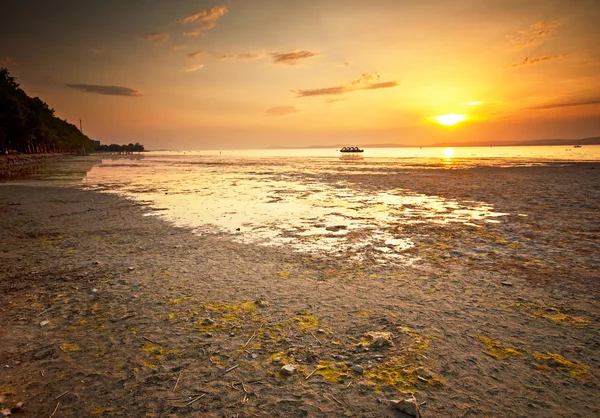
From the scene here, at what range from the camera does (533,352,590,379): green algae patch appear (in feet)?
10.7

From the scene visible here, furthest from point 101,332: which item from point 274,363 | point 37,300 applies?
point 274,363

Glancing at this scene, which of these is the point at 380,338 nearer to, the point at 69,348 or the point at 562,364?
the point at 562,364

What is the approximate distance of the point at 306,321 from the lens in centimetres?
440

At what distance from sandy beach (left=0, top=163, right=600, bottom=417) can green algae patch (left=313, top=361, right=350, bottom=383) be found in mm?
17

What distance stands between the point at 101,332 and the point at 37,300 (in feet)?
6.56

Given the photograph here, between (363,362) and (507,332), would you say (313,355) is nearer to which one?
(363,362)

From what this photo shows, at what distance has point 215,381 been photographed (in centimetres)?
321

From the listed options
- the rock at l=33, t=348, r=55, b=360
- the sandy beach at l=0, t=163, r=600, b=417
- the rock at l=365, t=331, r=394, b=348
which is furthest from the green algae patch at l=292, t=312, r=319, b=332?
the rock at l=33, t=348, r=55, b=360

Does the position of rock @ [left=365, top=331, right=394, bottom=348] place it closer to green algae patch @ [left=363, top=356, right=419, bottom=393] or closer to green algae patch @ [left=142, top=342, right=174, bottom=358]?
green algae patch @ [left=363, top=356, right=419, bottom=393]

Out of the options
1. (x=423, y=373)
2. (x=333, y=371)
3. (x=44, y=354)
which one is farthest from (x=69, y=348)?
(x=423, y=373)

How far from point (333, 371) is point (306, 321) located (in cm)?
108

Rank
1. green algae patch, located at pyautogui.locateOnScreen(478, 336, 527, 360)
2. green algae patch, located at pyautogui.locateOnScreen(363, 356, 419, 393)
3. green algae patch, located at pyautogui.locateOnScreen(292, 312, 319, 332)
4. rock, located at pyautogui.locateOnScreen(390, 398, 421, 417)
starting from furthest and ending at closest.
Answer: green algae patch, located at pyautogui.locateOnScreen(292, 312, 319, 332) → green algae patch, located at pyautogui.locateOnScreen(478, 336, 527, 360) → green algae patch, located at pyautogui.locateOnScreen(363, 356, 419, 393) → rock, located at pyautogui.locateOnScreen(390, 398, 421, 417)

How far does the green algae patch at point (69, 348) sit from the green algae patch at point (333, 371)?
308 cm

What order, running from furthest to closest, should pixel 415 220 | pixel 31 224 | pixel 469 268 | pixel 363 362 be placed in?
pixel 415 220 → pixel 31 224 → pixel 469 268 → pixel 363 362
